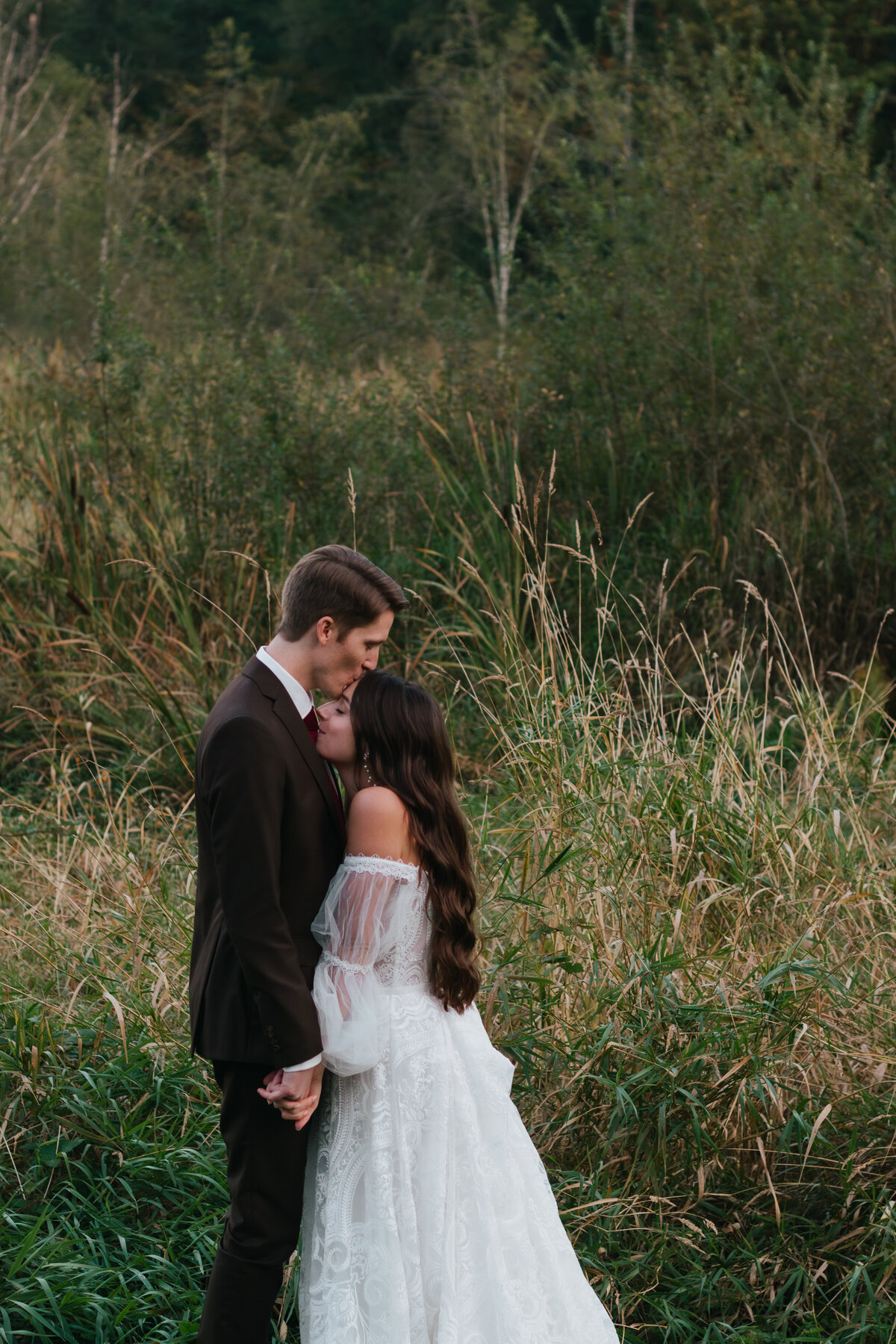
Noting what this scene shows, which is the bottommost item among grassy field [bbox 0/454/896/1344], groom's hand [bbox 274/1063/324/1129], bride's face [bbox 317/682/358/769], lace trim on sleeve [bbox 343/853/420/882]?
grassy field [bbox 0/454/896/1344]

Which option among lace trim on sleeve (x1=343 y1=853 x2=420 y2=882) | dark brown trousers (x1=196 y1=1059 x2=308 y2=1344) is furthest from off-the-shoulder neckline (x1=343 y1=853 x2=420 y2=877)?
dark brown trousers (x1=196 y1=1059 x2=308 y2=1344)

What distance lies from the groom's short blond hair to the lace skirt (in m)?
0.74

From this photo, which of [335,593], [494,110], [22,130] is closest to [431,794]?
[335,593]

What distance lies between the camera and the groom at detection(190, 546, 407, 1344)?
211cm

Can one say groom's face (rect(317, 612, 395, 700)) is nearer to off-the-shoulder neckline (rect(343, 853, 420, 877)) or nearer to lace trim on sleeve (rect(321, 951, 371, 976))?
off-the-shoulder neckline (rect(343, 853, 420, 877))

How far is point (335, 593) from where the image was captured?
7.59 feet

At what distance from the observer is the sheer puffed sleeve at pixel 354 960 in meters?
2.20

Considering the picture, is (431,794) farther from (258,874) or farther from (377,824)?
(258,874)

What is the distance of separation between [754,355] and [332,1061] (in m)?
6.07

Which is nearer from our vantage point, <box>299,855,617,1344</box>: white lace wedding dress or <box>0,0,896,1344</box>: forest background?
<box>299,855,617,1344</box>: white lace wedding dress

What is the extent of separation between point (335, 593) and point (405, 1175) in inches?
42.8

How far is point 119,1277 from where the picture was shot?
8.71 ft

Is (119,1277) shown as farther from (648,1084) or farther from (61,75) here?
(61,75)

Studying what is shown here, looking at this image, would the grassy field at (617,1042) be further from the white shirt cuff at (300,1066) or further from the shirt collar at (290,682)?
the shirt collar at (290,682)
